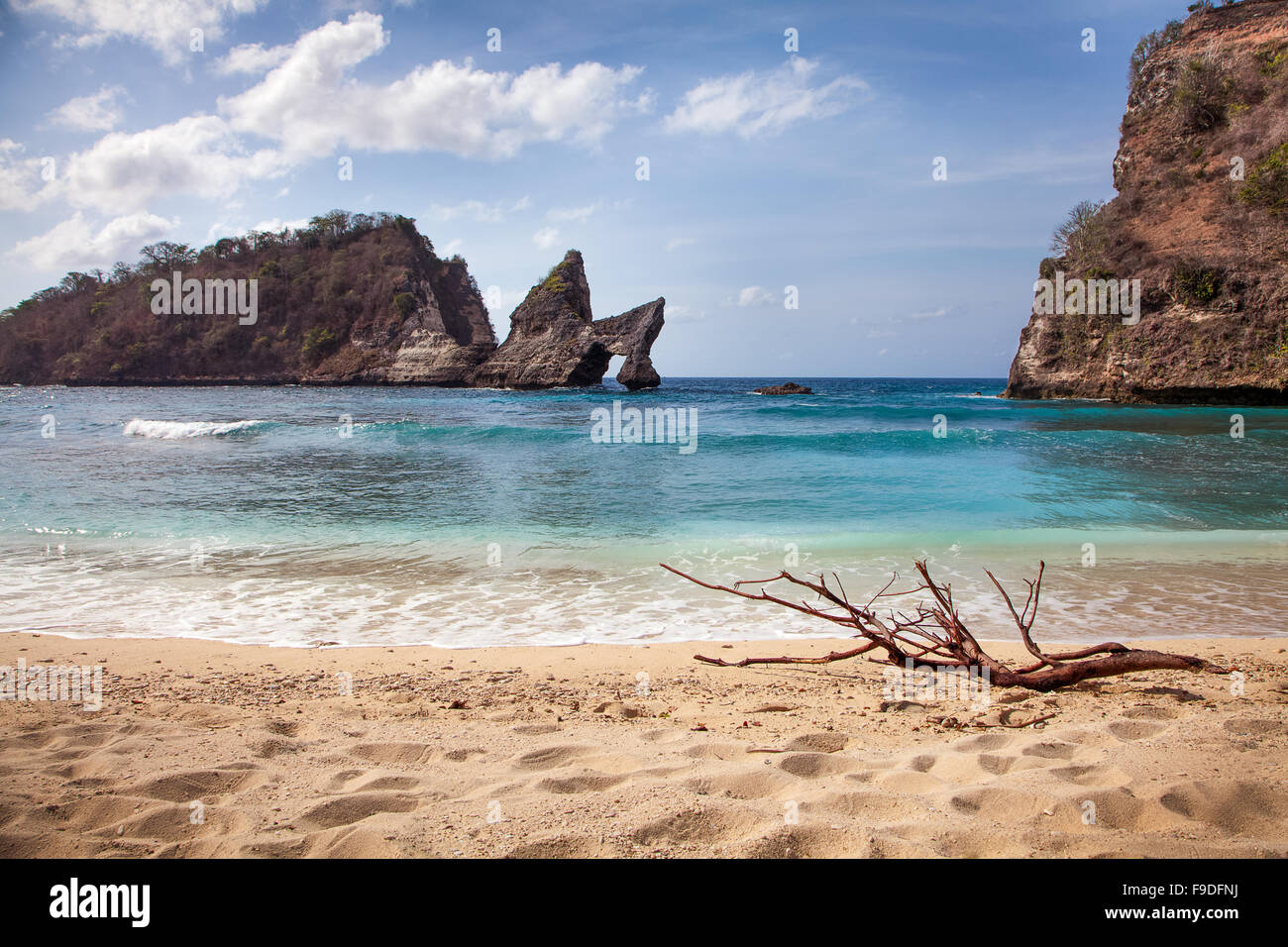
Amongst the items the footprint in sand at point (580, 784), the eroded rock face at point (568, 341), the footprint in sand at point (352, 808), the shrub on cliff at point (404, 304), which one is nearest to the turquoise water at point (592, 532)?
the footprint in sand at point (580, 784)

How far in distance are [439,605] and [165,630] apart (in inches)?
86.3

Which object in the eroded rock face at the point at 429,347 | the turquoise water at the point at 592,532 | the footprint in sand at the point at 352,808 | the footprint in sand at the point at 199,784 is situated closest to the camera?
the footprint in sand at the point at 352,808

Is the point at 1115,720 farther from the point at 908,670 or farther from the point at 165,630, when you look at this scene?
the point at 165,630

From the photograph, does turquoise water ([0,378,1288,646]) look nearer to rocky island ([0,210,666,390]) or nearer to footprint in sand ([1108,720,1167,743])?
footprint in sand ([1108,720,1167,743])

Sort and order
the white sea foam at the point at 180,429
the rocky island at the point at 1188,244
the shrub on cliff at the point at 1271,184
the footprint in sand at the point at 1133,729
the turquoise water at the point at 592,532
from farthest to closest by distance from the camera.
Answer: the shrub on cliff at the point at 1271,184
the rocky island at the point at 1188,244
the white sea foam at the point at 180,429
the turquoise water at the point at 592,532
the footprint in sand at the point at 1133,729

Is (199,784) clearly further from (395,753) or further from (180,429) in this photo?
(180,429)

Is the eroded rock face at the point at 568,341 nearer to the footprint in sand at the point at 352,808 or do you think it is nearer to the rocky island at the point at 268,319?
the rocky island at the point at 268,319

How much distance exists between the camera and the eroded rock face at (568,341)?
1989 inches

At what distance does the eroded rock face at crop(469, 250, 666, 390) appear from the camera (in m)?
50.5

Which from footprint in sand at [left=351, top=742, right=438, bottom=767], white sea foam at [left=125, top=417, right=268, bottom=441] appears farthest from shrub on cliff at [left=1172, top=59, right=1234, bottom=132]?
footprint in sand at [left=351, top=742, right=438, bottom=767]

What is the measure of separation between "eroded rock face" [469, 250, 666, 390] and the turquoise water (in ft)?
106

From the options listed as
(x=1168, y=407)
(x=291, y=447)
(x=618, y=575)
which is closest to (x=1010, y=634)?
(x=618, y=575)

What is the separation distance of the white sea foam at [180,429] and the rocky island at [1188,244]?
40834 millimetres

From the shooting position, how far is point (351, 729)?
10.4 feet
